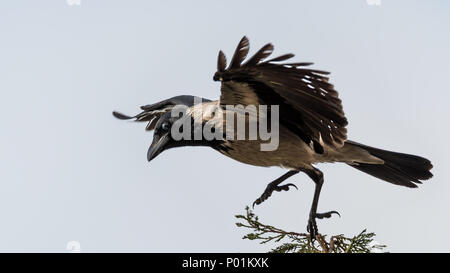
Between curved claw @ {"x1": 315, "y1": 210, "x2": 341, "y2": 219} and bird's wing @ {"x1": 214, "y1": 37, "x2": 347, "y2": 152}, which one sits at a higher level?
bird's wing @ {"x1": 214, "y1": 37, "x2": 347, "y2": 152}

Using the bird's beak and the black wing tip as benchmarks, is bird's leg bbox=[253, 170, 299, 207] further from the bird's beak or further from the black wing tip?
the black wing tip

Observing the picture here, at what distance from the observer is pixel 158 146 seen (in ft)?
16.2

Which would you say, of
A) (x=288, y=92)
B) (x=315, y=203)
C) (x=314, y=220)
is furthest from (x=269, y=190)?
(x=288, y=92)

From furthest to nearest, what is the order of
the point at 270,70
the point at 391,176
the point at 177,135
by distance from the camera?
the point at 391,176, the point at 177,135, the point at 270,70

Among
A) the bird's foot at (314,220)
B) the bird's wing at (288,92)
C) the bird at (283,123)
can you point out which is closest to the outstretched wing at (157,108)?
the bird at (283,123)

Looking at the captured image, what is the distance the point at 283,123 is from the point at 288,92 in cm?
42

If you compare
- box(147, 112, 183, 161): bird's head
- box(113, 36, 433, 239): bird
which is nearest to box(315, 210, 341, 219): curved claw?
box(113, 36, 433, 239): bird

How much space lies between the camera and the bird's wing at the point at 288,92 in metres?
4.14

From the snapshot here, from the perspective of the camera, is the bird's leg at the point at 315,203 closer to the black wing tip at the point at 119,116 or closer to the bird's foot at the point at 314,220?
the bird's foot at the point at 314,220

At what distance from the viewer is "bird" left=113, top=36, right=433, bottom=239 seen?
13.9 ft
